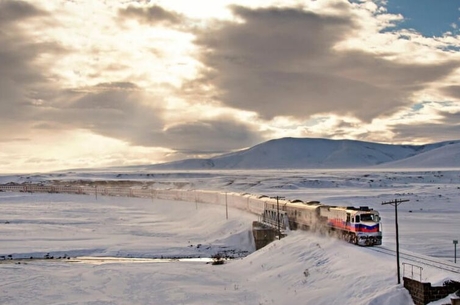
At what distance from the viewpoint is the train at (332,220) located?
4053 centimetres

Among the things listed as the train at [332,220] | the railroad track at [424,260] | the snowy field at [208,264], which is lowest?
the snowy field at [208,264]

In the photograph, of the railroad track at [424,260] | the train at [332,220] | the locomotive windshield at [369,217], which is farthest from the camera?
the locomotive windshield at [369,217]

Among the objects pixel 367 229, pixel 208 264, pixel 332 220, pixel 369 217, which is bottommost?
pixel 208 264

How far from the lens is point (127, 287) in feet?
132

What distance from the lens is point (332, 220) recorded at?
4666cm

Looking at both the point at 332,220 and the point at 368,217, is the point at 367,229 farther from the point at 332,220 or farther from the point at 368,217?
the point at 332,220

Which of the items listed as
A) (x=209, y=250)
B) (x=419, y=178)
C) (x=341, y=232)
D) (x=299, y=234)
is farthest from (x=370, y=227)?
(x=419, y=178)

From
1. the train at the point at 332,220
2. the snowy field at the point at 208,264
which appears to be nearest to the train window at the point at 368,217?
the train at the point at 332,220

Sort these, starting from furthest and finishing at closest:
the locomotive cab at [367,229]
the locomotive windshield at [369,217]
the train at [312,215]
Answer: the locomotive windshield at [369,217] → the train at [312,215] → the locomotive cab at [367,229]

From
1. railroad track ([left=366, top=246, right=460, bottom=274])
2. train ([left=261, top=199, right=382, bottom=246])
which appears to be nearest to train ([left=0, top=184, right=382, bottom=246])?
train ([left=261, top=199, right=382, bottom=246])

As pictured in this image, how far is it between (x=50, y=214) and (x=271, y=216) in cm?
4851

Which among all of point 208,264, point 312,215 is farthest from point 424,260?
point 208,264

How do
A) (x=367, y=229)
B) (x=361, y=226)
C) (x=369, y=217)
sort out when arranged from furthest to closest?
(x=369, y=217) < (x=361, y=226) < (x=367, y=229)

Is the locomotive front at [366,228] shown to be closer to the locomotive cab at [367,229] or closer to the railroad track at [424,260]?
the locomotive cab at [367,229]
